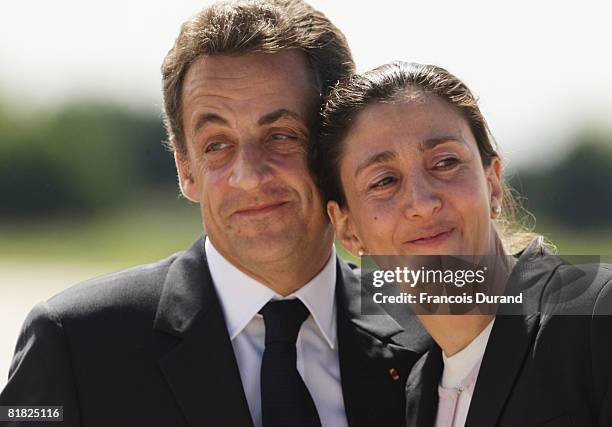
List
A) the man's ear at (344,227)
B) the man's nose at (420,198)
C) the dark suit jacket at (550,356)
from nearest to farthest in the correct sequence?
the dark suit jacket at (550,356)
the man's nose at (420,198)
the man's ear at (344,227)

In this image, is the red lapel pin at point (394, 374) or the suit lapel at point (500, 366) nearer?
the suit lapel at point (500, 366)

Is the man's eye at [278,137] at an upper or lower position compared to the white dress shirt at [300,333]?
upper

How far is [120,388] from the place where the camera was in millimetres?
3521

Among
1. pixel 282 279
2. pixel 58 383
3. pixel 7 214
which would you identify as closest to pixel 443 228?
pixel 282 279

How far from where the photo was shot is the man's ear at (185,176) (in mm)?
4055

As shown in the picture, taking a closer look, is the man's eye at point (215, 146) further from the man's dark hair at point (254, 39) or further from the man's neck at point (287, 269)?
the man's neck at point (287, 269)

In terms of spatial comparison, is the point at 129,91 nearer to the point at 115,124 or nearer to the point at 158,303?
the point at 115,124

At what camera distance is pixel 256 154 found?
3.75 meters

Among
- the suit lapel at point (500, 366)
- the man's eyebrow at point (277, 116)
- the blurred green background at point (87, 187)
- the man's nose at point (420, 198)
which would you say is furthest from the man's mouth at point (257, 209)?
the blurred green background at point (87, 187)

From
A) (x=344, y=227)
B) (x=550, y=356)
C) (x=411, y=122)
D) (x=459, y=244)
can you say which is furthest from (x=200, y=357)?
(x=550, y=356)

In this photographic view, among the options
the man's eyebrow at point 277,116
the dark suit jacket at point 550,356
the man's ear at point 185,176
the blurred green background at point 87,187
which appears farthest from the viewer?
the blurred green background at point 87,187

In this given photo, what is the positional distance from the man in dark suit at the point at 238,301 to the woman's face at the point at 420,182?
1.58ft

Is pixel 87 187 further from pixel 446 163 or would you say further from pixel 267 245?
pixel 446 163

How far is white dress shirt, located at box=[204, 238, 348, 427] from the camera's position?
3674 millimetres
